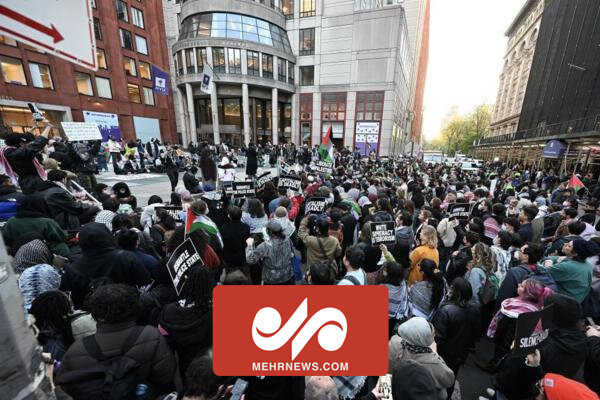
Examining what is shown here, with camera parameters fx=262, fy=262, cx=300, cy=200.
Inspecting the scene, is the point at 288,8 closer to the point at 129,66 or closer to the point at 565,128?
the point at 129,66

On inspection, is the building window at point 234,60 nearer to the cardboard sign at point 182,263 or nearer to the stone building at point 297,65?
the stone building at point 297,65

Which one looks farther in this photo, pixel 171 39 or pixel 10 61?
pixel 171 39

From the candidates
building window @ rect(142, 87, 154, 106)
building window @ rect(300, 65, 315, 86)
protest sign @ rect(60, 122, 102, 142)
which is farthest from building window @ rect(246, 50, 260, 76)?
protest sign @ rect(60, 122, 102, 142)

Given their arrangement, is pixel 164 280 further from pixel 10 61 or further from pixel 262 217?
pixel 10 61

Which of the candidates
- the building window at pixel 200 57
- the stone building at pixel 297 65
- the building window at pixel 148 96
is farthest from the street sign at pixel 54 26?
the building window at pixel 148 96

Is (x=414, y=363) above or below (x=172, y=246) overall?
below

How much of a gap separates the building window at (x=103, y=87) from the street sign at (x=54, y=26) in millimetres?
34231

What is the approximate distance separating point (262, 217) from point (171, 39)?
4624 centimetres

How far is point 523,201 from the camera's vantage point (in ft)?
22.0

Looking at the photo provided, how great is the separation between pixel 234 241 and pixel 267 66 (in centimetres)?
3602

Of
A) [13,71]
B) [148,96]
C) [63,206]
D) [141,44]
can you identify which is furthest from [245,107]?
[63,206]

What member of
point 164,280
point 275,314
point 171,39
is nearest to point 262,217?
point 164,280

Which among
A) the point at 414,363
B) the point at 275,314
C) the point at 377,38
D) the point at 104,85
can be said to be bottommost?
the point at 414,363

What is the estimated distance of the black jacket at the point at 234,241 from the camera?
445cm
